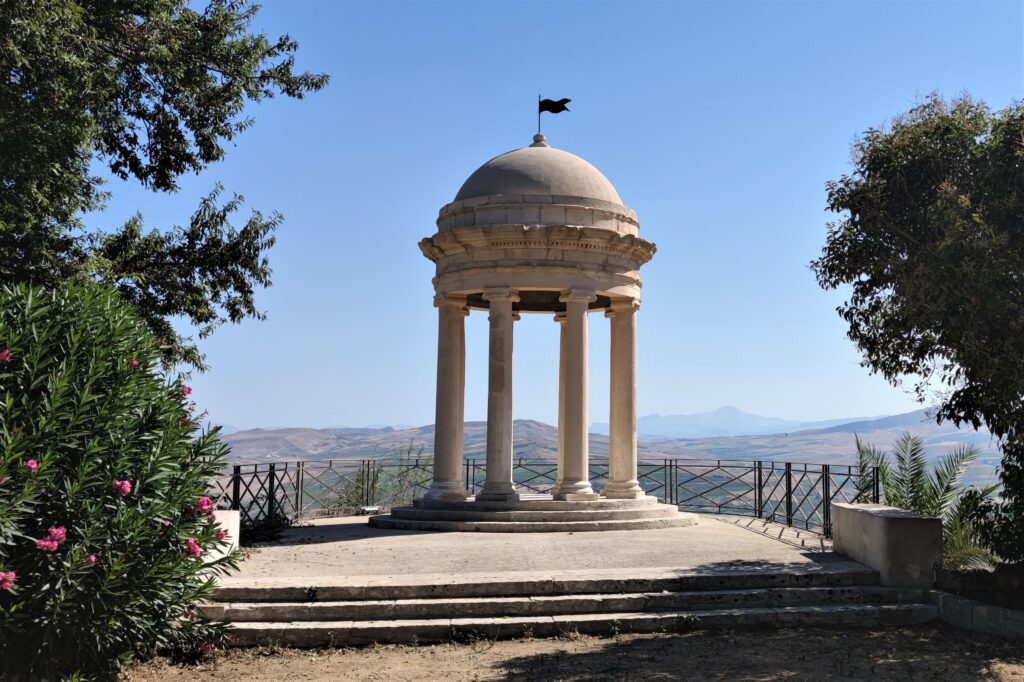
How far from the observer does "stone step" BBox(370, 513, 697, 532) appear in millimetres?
17797

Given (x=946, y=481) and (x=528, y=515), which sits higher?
(x=946, y=481)

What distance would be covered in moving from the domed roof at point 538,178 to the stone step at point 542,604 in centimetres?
1100

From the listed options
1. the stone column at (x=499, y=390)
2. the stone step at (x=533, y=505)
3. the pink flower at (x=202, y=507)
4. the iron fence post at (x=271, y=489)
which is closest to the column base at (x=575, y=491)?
the stone step at (x=533, y=505)

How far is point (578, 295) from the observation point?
1978 centimetres

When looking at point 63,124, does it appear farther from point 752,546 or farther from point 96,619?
point 752,546

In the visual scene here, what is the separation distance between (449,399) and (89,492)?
41.7 feet

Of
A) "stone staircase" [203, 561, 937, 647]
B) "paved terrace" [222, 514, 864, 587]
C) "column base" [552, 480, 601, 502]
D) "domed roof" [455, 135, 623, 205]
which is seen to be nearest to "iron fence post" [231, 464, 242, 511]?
"paved terrace" [222, 514, 864, 587]

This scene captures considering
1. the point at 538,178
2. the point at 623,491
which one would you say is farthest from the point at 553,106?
the point at 623,491

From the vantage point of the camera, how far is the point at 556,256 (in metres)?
19.7

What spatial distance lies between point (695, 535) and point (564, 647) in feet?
24.4

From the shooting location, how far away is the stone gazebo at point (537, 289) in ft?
63.3

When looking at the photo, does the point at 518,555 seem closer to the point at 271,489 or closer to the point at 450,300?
the point at 271,489

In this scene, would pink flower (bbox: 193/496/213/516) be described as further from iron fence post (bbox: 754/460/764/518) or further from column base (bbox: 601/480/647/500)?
iron fence post (bbox: 754/460/764/518)

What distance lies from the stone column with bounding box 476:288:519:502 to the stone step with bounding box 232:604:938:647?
27.4 feet
